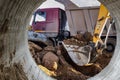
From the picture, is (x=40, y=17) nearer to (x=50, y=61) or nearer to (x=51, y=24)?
(x=51, y=24)

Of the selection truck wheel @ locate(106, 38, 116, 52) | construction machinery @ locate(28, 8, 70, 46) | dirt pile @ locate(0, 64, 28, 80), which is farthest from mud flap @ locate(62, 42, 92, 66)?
dirt pile @ locate(0, 64, 28, 80)

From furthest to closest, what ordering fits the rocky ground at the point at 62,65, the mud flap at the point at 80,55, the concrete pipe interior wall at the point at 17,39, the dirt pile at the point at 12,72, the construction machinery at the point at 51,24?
the construction machinery at the point at 51,24, the mud flap at the point at 80,55, the rocky ground at the point at 62,65, the dirt pile at the point at 12,72, the concrete pipe interior wall at the point at 17,39

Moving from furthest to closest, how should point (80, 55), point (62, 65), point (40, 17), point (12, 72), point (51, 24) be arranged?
1. point (40, 17)
2. point (51, 24)
3. point (62, 65)
4. point (80, 55)
5. point (12, 72)

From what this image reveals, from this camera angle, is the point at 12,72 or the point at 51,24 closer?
the point at 12,72

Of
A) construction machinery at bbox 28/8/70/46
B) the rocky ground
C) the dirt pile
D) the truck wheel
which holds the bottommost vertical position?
the rocky ground

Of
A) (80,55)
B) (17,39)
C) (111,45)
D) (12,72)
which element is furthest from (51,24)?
(12,72)

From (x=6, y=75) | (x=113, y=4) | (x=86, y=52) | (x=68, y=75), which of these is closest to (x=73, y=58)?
(x=86, y=52)

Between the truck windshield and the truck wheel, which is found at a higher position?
the truck windshield

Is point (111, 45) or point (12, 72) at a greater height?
point (12, 72)

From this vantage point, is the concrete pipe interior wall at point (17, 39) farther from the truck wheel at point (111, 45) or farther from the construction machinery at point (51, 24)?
the construction machinery at point (51, 24)

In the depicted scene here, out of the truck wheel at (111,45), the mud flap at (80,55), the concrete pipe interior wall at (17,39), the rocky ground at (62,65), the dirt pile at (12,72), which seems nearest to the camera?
the concrete pipe interior wall at (17,39)

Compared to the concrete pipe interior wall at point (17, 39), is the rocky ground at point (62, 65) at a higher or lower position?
lower

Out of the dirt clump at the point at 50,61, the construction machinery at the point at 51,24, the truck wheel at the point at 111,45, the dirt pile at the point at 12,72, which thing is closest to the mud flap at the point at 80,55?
the dirt clump at the point at 50,61

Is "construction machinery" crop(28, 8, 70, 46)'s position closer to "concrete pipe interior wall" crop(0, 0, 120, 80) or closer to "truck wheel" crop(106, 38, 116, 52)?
"truck wheel" crop(106, 38, 116, 52)
